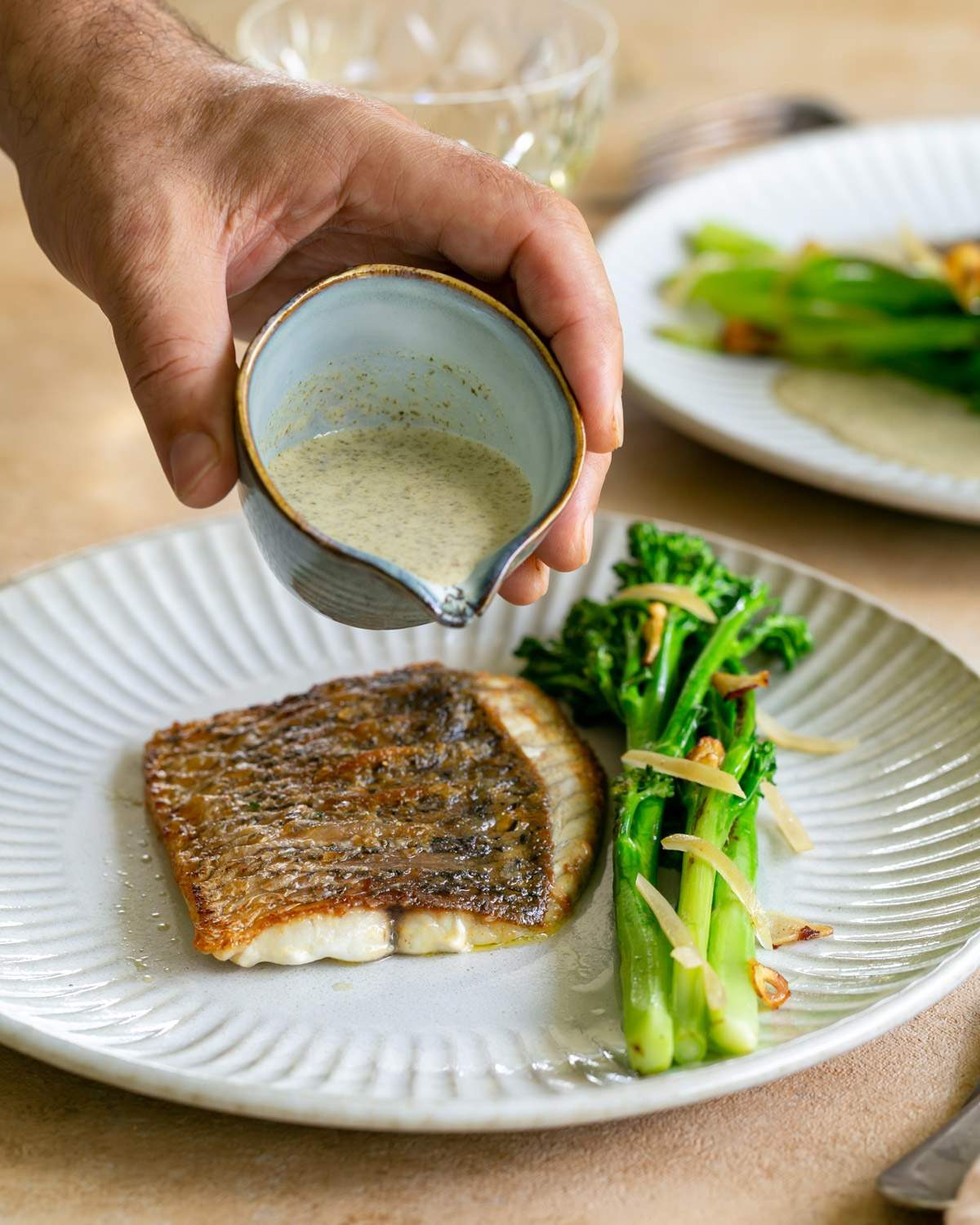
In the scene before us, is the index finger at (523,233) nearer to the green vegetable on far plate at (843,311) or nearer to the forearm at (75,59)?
the forearm at (75,59)

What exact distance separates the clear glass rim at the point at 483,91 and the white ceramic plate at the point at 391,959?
1197 millimetres

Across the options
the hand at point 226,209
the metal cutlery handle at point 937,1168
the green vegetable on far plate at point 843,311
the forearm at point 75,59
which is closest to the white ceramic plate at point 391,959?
the metal cutlery handle at point 937,1168

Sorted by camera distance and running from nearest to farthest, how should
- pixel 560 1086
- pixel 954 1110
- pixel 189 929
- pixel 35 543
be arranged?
pixel 560 1086
pixel 954 1110
pixel 189 929
pixel 35 543

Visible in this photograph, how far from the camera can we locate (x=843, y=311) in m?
3.86

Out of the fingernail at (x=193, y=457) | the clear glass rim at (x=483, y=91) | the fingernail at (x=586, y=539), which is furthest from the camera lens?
the clear glass rim at (x=483, y=91)

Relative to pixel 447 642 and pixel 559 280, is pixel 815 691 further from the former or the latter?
pixel 559 280

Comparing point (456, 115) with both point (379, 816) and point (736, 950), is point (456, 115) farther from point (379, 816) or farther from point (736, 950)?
point (736, 950)

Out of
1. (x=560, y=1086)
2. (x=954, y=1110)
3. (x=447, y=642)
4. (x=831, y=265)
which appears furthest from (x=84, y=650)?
(x=831, y=265)

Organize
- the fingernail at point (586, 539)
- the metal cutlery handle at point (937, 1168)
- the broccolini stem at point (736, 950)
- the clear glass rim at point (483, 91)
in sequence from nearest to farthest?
the metal cutlery handle at point (937, 1168), the broccolini stem at point (736, 950), the fingernail at point (586, 539), the clear glass rim at point (483, 91)

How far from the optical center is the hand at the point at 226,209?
6.17 feet

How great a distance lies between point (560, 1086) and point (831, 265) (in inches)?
112

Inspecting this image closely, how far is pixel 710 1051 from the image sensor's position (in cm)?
173

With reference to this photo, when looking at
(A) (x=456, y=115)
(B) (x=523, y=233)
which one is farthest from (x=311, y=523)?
(A) (x=456, y=115)

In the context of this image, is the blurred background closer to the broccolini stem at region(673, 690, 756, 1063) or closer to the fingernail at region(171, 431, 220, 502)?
the broccolini stem at region(673, 690, 756, 1063)
